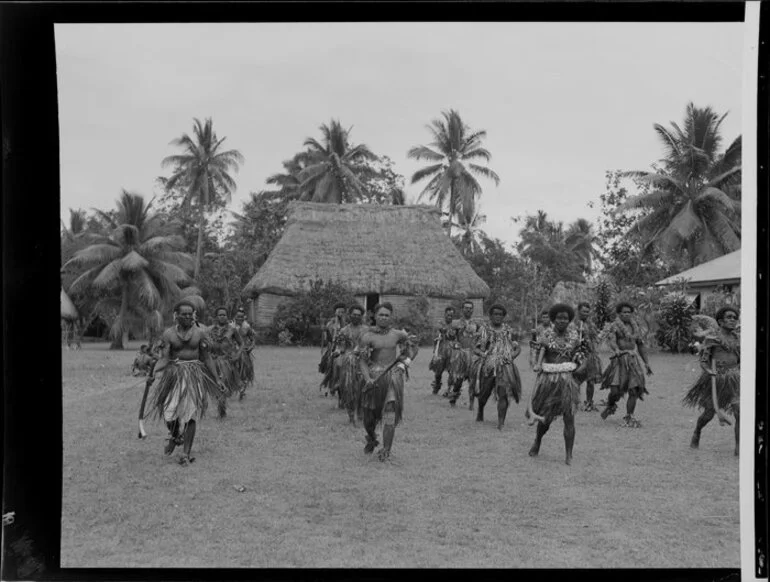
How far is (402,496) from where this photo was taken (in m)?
4.96

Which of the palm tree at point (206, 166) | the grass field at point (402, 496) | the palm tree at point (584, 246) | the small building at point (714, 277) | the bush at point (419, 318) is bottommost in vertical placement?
the grass field at point (402, 496)

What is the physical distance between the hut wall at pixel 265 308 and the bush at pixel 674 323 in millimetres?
6901

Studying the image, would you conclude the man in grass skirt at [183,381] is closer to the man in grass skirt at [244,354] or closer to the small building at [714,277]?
the man in grass skirt at [244,354]

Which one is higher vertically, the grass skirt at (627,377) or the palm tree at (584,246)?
the palm tree at (584,246)

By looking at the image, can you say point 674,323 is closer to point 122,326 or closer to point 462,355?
point 462,355

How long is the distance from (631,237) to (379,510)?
212 inches

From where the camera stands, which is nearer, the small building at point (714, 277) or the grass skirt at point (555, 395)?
the grass skirt at point (555, 395)

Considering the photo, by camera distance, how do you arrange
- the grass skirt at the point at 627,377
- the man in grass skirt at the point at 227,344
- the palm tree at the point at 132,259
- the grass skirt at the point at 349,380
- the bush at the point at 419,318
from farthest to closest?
the bush at the point at 419,318 < the palm tree at the point at 132,259 < the man in grass skirt at the point at 227,344 < the grass skirt at the point at 627,377 < the grass skirt at the point at 349,380

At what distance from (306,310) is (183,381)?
720 centimetres

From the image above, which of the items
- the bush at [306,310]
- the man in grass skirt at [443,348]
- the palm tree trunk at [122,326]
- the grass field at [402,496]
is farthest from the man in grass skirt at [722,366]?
the palm tree trunk at [122,326]

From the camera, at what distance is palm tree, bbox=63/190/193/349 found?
942cm

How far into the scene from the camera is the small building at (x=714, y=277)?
733 centimetres

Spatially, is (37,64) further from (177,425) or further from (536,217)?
(536,217)

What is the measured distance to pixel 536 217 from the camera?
7461 mm
